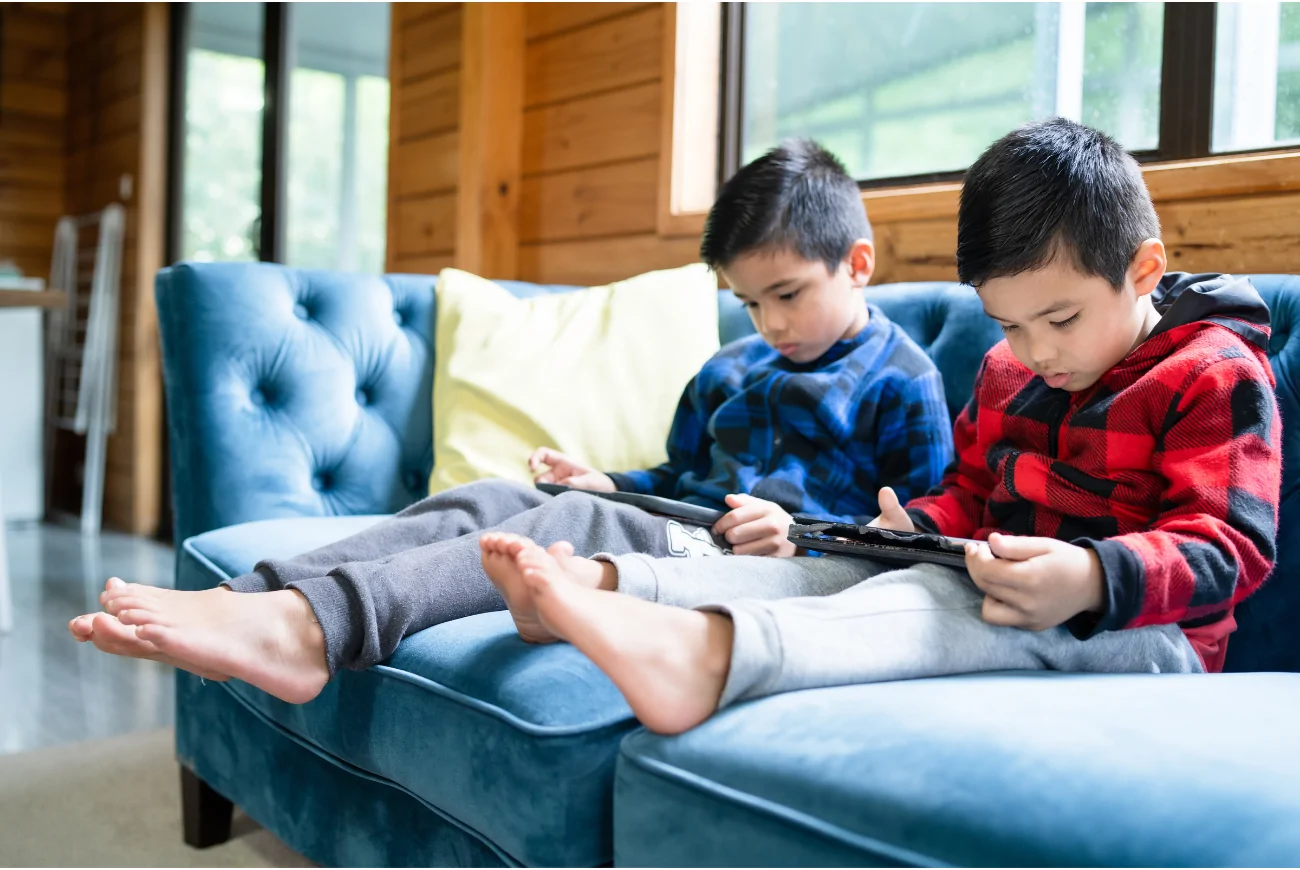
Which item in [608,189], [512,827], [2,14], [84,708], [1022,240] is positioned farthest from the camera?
[2,14]

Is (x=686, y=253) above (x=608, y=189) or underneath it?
underneath

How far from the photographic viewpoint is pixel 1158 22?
5.11ft

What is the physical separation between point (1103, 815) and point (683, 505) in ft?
2.08

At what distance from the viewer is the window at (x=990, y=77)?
4.83 feet

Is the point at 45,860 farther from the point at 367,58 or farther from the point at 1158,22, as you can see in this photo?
the point at 367,58

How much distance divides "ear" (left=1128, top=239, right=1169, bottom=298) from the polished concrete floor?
1.71 m

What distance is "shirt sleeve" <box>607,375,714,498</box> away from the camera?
1.44 meters

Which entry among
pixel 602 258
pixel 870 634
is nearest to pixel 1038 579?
pixel 870 634

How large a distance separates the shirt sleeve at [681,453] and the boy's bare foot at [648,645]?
0.62m

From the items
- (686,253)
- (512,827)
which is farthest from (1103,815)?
(686,253)

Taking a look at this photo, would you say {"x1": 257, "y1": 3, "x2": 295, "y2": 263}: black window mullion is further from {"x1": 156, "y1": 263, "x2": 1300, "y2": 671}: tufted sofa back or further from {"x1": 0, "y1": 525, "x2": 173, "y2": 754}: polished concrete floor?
{"x1": 156, "y1": 263, "x2": 1300, "y2": 671}: tufted sofa back

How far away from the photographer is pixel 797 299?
1350mm

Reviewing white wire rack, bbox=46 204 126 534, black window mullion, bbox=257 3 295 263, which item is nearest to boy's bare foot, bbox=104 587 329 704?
black window mullion, bbox=257 3 295 263

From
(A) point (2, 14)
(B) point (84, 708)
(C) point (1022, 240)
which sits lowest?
(B) point (84, 708)
